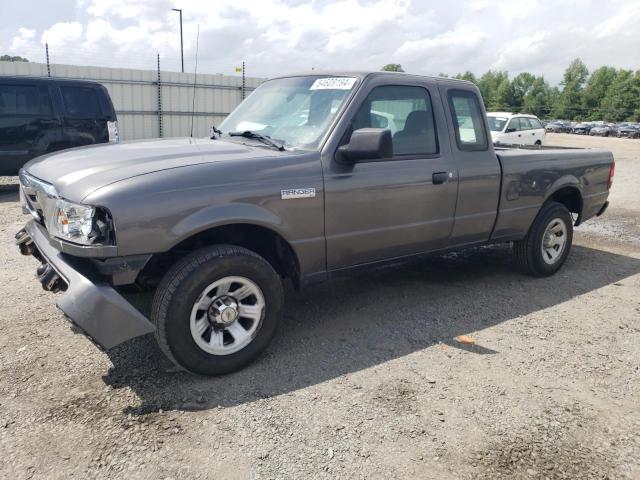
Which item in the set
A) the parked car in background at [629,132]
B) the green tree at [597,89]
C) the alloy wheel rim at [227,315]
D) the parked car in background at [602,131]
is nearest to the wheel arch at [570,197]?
the alloy wheel rim at [227,315]

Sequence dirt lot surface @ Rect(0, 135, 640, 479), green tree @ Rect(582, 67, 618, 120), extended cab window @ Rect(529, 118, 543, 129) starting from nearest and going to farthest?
dirt lot surface @ Rect(0, 135, 640, 479) < extended cab window @ Rect(529, 118, 543, 129) < green tree @ Rect(582, 67, 618, 120)

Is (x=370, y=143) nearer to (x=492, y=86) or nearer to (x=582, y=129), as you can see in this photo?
(x=582, y=129)

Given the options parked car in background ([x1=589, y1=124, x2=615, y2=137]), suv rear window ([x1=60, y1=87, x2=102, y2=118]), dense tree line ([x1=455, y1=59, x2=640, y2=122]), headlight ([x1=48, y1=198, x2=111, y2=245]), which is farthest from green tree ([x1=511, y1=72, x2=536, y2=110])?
headlight ([x1=48, y1=198, x2=111, y2=245])

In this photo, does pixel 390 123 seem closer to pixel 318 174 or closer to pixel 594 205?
pixel 318 174

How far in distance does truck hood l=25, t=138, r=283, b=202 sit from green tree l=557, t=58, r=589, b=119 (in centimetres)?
9255

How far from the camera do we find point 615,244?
23.8 feet

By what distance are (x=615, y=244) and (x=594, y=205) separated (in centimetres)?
156

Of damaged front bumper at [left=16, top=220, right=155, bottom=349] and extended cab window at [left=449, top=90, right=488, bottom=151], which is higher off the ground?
extended cab window at [left=449, top=90, right=488, bottom=151]

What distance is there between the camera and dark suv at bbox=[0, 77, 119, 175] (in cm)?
911

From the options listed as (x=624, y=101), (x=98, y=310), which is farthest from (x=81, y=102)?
(x=624, y=101)

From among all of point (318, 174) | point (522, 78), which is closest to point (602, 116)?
point (522, 78)

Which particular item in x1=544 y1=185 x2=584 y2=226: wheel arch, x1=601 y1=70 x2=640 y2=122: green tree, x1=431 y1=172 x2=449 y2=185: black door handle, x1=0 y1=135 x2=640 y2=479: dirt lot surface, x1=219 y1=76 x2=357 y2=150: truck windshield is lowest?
x1=0 y1=135 x2=640 y2=479: dirt lot surface

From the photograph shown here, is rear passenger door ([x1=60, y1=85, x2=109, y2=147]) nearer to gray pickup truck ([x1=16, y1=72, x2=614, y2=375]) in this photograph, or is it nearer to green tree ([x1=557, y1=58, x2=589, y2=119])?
gray pickup truck ([x1=16, y1=72, x2=614, y2=375])

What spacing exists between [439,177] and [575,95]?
96546 mm
